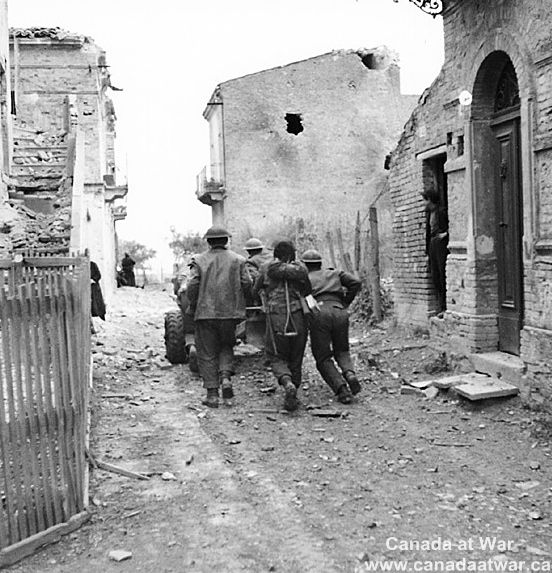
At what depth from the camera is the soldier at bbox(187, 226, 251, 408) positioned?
7879mm

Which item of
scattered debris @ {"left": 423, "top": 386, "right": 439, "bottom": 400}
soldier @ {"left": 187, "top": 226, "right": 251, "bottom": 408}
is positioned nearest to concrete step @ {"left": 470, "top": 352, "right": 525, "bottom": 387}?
scattered debris @ {"left": 423, "top": 386, "right": 439, "bottom": 400}

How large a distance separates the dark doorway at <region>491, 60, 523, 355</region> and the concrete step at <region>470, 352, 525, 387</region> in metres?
0.18

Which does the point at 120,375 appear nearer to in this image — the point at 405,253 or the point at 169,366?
the point at 169,366

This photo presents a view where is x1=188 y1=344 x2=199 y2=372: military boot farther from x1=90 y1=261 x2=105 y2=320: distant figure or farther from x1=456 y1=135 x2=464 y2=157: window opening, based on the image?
x1=456 y1=135 x2=464 y2=157: window opening

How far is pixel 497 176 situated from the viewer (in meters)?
8.21

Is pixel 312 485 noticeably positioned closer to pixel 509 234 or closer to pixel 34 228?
pixel 509 234

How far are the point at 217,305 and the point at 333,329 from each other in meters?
1.32

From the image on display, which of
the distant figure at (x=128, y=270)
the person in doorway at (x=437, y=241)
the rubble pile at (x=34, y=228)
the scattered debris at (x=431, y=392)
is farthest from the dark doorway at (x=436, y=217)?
the distant figure at (x=128, y=270)

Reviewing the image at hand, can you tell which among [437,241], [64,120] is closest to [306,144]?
[64,120]

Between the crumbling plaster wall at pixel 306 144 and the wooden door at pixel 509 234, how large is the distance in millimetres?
Result: 20385

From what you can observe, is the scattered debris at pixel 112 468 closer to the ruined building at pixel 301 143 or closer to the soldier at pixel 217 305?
the soldier at pixel 217 305

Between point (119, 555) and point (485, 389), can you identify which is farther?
point (485, 389)

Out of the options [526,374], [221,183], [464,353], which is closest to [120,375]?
[464,353]

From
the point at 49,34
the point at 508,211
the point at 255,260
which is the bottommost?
the point at 255,260
